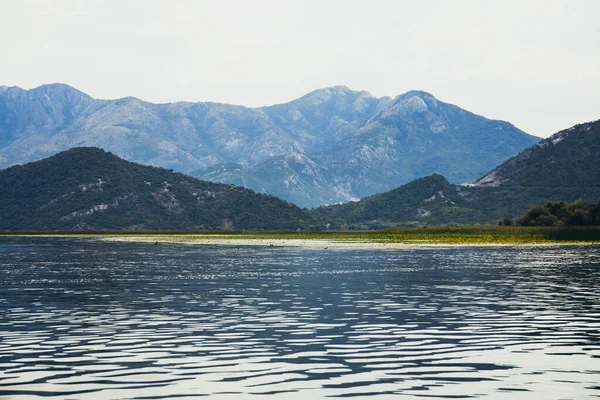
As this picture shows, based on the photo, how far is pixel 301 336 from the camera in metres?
39.1

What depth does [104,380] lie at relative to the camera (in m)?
28.7

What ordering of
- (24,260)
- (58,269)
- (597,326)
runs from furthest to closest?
(24,260) < (58,269) < (597,326)

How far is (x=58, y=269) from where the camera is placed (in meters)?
88.8

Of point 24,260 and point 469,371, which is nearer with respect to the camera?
point 469,371

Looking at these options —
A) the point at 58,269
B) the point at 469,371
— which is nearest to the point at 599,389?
the point at 469,371

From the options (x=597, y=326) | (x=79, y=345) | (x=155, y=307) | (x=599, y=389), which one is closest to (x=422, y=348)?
(x=599, y=389)

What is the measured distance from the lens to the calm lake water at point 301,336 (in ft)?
91.4

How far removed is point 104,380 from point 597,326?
2600 centimetres

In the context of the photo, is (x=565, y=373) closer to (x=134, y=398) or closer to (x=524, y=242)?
(x=134, y=398)

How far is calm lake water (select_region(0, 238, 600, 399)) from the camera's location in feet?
91.4

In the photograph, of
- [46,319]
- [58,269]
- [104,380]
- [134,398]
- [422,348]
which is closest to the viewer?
[134,398]

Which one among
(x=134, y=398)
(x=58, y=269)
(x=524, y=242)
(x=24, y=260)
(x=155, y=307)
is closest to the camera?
(x=134, y=398)

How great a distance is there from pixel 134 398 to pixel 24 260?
285 feet

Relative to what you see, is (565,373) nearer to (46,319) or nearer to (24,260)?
(46,319)
